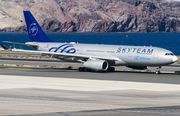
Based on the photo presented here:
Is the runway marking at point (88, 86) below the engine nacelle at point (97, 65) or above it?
below

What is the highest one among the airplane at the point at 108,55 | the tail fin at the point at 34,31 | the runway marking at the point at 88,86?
the tail fin at the point at 34,31

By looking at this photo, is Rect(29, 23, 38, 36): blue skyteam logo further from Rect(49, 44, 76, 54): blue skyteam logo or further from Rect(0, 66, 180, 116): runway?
Rect(0, 66, 180, 116): runway

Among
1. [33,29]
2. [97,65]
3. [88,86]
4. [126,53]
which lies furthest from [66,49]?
[88,86]

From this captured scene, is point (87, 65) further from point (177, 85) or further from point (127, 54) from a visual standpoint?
point (177, 85)

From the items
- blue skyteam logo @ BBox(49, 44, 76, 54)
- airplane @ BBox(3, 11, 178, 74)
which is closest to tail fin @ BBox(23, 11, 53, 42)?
airplane @ BBox(3, 11, 178, 74)

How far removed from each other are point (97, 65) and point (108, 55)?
2.79 meters

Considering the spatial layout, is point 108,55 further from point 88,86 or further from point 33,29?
point 88,86

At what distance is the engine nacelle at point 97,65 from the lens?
45.9 metres

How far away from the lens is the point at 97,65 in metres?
46.0

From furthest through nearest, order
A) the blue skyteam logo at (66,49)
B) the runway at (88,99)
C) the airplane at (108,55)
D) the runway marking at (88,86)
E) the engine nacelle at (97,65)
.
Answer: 1. the blue skyteam logo at (66,49)
2. the engine nacelle at (97,65)
3. the airplane at (108,55)
4. the runway marking at (88,86)
5. the runway at (88,99)

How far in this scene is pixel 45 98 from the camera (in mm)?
24812

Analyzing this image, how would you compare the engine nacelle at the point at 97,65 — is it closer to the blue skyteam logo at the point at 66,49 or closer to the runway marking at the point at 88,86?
the blue skyteam logo at the point at 66,49

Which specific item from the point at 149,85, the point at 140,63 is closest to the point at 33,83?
the point at 149,85

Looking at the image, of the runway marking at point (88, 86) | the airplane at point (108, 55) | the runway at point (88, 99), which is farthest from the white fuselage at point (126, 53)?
the runway marking at point (88, 86)
